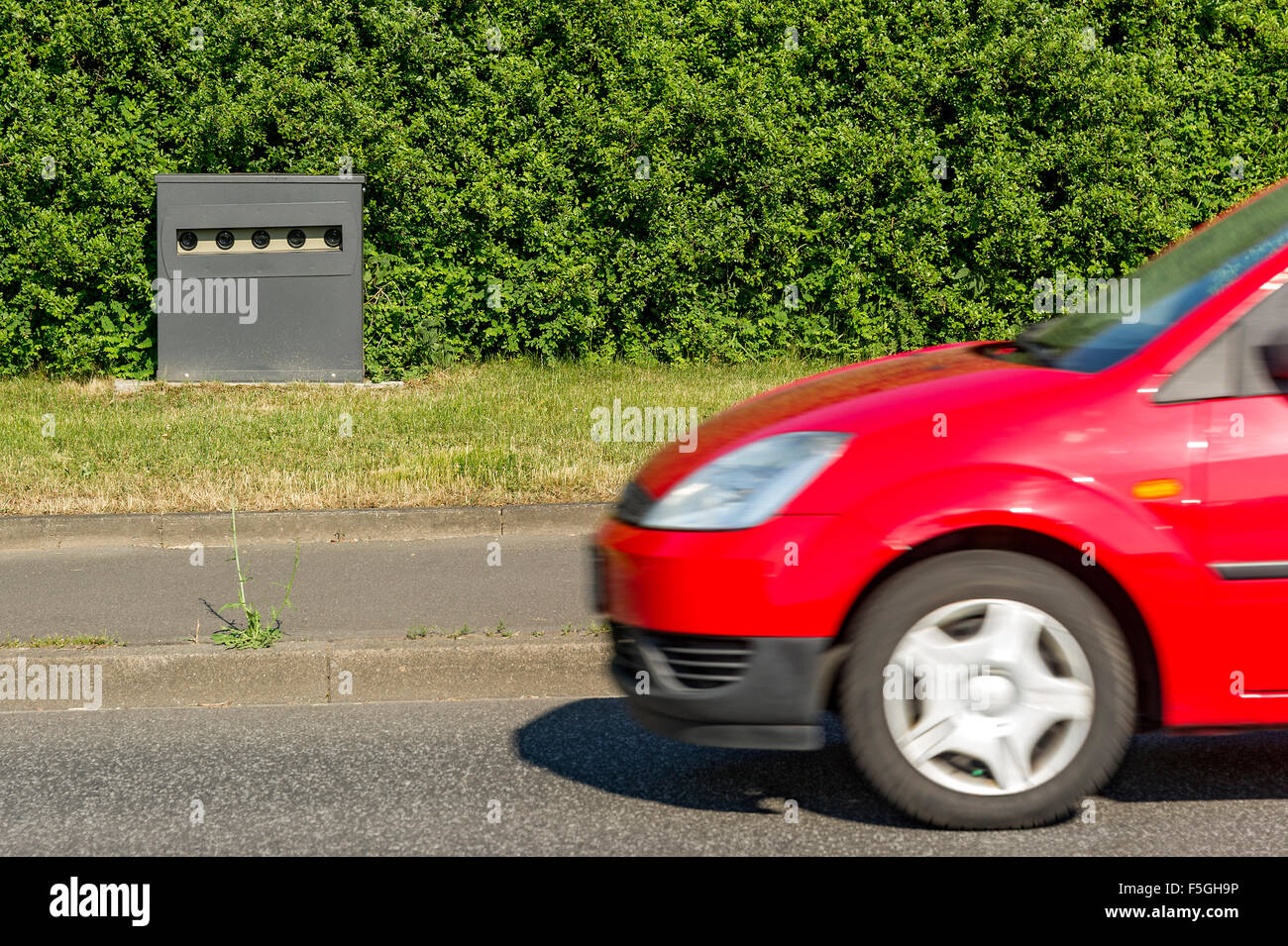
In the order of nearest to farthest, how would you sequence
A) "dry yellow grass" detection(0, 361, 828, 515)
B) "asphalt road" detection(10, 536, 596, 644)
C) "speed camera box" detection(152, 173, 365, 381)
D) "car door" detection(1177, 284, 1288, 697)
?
1. "car door" detection(1177, 284, 1288, 697)
2. "asphalt road" detection(10, 536, 596, 644)
3. "dry yellow grass" detection(0, 361, 828, 515)
4. "speed camera box" detection(152, 173, 365, 381)

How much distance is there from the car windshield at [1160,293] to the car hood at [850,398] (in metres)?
0.16

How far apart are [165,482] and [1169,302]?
616 cm

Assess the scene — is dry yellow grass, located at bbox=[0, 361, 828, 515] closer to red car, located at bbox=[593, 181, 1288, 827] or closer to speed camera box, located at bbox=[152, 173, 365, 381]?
speed camera box, located at bbox=[152, 173, 365, 381]

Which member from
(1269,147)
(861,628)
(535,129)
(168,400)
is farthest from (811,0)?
(861,628)

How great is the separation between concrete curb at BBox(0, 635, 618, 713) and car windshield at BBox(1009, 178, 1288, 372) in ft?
6.68

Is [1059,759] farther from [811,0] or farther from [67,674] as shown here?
[811,0]

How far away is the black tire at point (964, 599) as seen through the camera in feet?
10.9

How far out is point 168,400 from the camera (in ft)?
35.3

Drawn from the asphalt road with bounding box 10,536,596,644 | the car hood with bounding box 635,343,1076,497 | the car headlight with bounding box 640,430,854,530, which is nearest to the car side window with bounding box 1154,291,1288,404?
the car hood with bounding box 635,343,1076,497

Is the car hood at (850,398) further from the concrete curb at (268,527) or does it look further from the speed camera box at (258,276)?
the speed camera box at (258,276)

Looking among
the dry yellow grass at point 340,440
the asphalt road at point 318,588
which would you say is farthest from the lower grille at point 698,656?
the dry yellow grass at point 340,440

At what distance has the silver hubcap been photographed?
334 centimetres

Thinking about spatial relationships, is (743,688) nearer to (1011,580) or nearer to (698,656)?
(698,656)

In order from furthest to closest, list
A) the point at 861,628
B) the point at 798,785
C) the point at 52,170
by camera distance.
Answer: the point at 52,170
the point at 798,785
the point at 861,628
